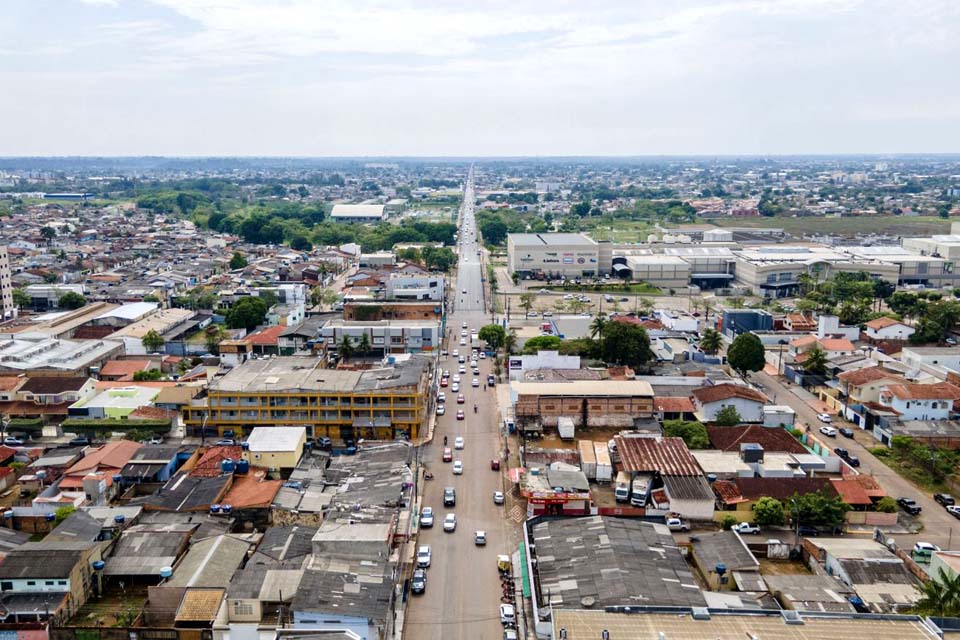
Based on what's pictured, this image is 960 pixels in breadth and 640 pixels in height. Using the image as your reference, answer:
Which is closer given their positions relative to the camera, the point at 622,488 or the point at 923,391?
the point at 622,488

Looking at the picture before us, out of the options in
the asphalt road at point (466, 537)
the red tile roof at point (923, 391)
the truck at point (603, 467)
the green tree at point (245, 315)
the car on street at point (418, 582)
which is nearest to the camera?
the asphalt road at point (466, 537)

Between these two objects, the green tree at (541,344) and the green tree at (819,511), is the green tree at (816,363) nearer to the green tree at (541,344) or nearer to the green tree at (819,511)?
the green tree at (541,344)

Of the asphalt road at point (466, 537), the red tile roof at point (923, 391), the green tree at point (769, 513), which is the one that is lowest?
the asphalt road at point (466, 537)

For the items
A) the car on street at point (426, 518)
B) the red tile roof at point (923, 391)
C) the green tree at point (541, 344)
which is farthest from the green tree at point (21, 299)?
the red tile roof at point (923, 391)

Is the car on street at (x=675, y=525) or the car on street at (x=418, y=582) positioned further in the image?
the car on street at (x=675, y=525)

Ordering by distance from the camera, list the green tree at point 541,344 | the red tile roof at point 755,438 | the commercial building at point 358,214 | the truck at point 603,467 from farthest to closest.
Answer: the commercial building at point 358,214 < the green tree at point 541,344 < the red tile roof at point 755,438 < the truck at point 603,467

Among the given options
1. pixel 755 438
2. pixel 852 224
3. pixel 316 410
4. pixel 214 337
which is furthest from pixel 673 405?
pixel 852 224

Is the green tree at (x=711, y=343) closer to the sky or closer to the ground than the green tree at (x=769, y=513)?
closer to the sky

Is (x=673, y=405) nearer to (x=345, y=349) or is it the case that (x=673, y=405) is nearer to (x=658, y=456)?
(x=658, y=456)
